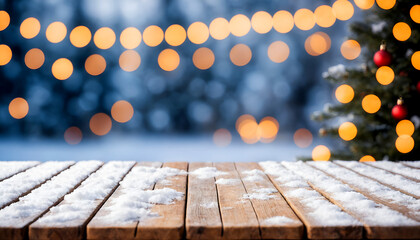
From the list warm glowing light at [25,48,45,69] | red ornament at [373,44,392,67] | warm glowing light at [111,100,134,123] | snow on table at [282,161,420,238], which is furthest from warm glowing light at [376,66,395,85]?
warm glowing light at [25,48,45,69]

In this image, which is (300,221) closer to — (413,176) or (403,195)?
(403,195)

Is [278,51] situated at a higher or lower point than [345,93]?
higher

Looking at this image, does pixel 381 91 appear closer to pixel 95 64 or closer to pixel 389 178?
pixel 389 178

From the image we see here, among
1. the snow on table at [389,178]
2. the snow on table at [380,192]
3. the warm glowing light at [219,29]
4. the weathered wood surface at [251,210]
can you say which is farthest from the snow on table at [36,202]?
the warm glowing light at [219,29]

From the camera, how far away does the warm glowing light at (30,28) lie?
535cm

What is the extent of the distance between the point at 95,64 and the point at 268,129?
265 cm

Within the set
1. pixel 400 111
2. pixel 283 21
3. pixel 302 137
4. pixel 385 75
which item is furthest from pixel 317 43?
pixel 400 111

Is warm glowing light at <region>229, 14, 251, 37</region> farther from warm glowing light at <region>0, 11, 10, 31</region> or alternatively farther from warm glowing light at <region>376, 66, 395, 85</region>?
warm glowing light at <region>0, 11, 10, 31</region>

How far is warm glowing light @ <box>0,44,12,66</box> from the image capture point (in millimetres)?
5410

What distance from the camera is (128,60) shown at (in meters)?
5.49

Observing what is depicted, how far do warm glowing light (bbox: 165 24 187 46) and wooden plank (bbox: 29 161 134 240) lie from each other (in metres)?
3.70

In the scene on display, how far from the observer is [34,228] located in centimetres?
117

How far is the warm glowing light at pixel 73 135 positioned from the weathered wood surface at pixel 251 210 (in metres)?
3.93

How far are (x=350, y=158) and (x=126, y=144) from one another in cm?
329
